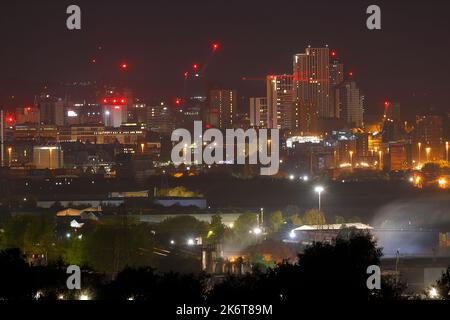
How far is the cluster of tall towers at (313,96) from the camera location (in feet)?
123

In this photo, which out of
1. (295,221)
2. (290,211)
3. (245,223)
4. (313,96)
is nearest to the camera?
(245,223)

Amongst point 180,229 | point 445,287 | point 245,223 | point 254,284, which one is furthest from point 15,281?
point 245,223

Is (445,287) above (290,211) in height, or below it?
above

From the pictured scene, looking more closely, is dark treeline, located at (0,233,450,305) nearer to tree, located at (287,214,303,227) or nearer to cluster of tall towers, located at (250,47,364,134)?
tree, located at (287,214,303,227)

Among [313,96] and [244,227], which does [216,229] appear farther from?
[313,96]

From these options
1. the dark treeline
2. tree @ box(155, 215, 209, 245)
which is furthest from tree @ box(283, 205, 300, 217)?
the dark treeline

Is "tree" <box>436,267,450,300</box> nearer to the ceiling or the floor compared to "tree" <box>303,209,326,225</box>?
nearer to the ceiling

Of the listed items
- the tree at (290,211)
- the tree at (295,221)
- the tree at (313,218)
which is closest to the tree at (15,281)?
the tree at (295,221)

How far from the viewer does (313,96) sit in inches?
1519

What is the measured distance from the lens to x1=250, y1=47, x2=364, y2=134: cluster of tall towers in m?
37.6

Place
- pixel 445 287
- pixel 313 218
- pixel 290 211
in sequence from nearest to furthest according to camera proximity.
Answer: pixel 445 287
pixel 313 218
pixel 290 211

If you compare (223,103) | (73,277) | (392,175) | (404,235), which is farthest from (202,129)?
(73,277)

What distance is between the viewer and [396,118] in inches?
1491

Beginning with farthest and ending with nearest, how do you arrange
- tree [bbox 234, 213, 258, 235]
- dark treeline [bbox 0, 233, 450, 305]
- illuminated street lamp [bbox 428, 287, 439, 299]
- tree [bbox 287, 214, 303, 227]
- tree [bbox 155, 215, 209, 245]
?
tree [bbox 287, 214, 303, 227] < tree [bbox 234, 213, 258, 235] < tree [bbox 155, 215, 209, 245] < illuminated street lamp [bbox 428, 287, 439, 299] < dark treeline [bbox 0, 233, 450, 305]
